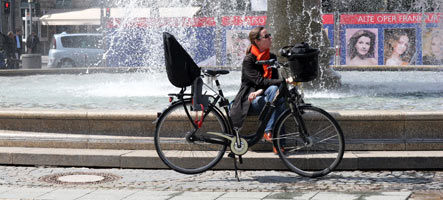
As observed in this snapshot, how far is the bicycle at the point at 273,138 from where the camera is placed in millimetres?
6984

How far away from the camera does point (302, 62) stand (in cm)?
692

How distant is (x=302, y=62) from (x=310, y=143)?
73 centimetres

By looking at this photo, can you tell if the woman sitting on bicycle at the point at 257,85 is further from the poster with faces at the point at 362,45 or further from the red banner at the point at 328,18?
the poster with faces at the point at 362,45

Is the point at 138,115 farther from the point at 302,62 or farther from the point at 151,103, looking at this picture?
the point at 151,103

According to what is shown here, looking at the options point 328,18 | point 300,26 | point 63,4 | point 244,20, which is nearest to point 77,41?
point 244,20

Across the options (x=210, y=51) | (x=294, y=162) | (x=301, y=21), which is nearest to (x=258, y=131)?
(x=294, y=162)

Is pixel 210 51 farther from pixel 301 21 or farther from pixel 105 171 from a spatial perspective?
pixel 105 171

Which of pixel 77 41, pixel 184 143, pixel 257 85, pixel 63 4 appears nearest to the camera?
pixel 257 85

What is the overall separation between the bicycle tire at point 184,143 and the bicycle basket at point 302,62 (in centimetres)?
79

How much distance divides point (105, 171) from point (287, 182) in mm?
1760

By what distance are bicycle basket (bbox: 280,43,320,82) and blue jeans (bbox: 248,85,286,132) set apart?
27 centimetres

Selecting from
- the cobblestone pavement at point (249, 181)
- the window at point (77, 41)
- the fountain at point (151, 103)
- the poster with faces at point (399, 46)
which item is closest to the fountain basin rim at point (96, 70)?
the fountain at point (151, 103)

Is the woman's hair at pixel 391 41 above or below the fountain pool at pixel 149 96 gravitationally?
above

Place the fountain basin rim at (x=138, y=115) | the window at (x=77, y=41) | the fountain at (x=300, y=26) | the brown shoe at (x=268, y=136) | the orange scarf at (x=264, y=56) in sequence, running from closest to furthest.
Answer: the brown shoe at (x=268, y=136)
the orange scarf at (x=264, y=56)
the fountain basin rim at (x=138, y=115)
the fountain at (x=300, y=26)
the window at (x=77, y=41)
